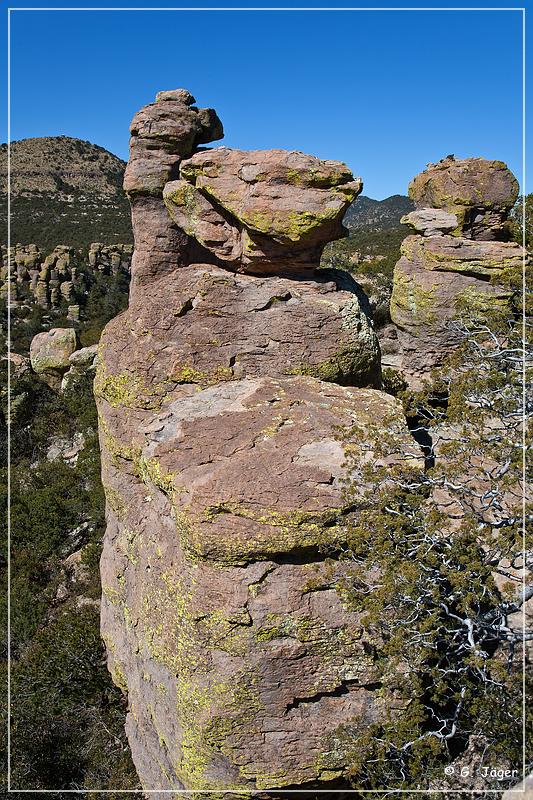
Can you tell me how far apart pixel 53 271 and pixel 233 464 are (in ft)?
186

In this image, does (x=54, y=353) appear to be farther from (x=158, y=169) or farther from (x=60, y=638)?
(x=158, y=169)

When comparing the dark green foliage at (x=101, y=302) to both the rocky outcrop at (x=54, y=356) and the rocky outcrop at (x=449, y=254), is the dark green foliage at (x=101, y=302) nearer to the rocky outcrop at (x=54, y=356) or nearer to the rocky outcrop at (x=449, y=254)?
the rocky outcrop at (x=54, y=356)

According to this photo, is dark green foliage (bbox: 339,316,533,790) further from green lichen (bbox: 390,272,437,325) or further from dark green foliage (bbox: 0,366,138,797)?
green lichen (bbox: 390,272,437,325)

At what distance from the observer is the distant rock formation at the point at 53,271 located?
55875mm

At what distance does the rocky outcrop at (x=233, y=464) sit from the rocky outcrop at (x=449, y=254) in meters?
7.78

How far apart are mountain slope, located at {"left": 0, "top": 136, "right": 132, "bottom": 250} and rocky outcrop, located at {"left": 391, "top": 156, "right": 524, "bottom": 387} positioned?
6800cm

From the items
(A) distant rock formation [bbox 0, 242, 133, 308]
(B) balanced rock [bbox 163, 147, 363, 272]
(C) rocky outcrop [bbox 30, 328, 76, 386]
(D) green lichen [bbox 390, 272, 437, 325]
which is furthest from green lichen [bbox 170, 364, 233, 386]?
(A) distant rock formation [bbox 0, 242, 133, 308]

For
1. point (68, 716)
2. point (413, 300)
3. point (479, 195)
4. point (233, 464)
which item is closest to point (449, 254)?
point (413, 300)

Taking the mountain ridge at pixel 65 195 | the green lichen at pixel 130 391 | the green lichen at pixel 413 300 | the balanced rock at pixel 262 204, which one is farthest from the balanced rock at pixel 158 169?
the mountain ridge at pixel 65 195

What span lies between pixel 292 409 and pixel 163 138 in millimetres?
5833

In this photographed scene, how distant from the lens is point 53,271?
2301 inches

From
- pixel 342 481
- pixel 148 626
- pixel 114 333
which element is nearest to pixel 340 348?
pixel 342 481

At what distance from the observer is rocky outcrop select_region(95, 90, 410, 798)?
6.77 metres

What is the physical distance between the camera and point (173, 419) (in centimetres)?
819
